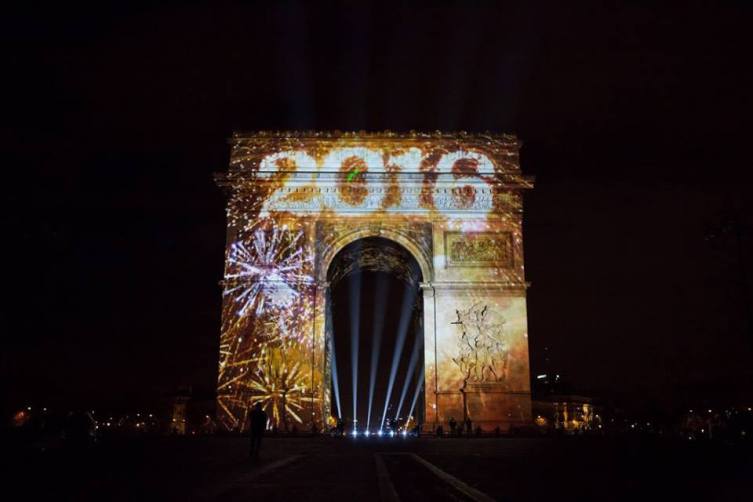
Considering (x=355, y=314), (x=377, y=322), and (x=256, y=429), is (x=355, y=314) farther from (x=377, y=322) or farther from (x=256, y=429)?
(x=256, y=429)

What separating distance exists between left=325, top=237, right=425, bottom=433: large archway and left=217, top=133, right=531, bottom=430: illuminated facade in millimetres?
1738

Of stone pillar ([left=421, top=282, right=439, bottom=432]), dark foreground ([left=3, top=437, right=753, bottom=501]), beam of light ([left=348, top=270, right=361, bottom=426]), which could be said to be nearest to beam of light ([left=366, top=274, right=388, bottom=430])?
beam of light ([left=348, top=270, right=361, bottom=426])

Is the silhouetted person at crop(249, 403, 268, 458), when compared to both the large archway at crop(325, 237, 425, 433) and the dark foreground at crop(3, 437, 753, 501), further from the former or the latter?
the large archway at crop(325, 237, 425, 433)

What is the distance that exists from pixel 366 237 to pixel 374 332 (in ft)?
55.4

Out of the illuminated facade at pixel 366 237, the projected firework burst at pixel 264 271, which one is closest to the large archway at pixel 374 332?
the illuminated facade at pixel 366 237

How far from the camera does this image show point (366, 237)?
96.4ft

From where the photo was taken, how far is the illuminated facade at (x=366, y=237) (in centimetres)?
2745

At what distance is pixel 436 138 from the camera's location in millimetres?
30297

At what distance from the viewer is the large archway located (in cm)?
3209

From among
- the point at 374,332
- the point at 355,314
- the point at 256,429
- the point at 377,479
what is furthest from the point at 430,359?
the point at 377,479

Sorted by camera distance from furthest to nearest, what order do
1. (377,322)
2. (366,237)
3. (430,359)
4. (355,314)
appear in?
(377,322) < (355,314) < (366,237) < (430,359)

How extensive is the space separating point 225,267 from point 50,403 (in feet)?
93.0

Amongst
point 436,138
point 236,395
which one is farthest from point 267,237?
point 436,138

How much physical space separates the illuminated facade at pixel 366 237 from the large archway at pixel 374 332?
68.4 inches
